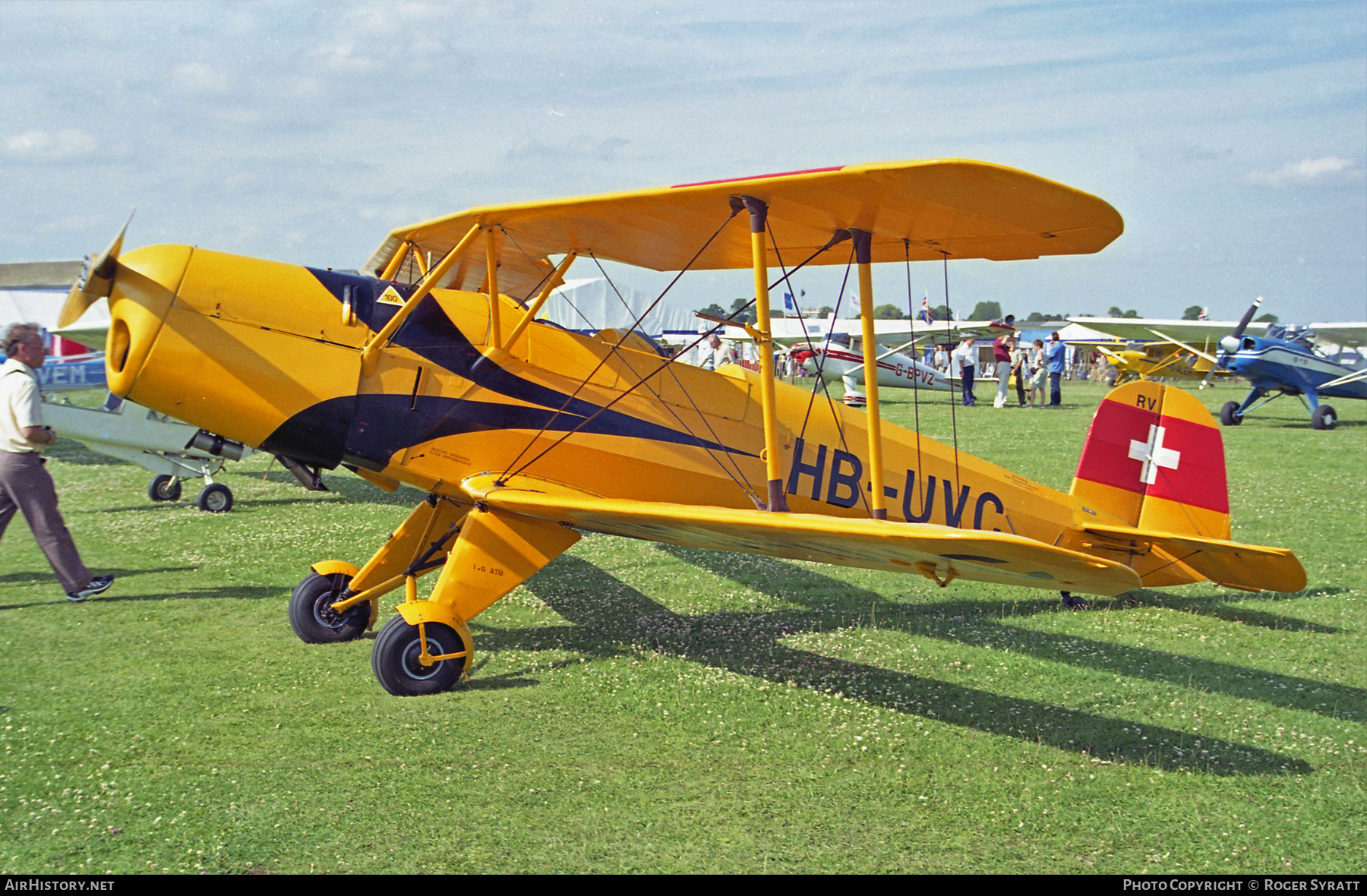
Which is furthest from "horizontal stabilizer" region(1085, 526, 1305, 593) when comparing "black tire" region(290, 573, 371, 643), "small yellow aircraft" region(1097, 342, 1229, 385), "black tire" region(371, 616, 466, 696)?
"small yellow aircraft" region(1097, 342, 1229, 385)

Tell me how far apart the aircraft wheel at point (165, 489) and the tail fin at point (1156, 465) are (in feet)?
30.1

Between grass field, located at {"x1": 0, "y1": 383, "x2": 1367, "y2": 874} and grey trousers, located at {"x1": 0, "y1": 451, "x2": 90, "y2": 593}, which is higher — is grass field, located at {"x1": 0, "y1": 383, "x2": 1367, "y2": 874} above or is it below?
below

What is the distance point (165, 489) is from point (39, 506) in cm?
479

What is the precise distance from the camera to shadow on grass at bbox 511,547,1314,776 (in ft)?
13.6

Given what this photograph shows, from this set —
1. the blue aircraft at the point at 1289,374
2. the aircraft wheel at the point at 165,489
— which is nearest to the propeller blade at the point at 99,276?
the aircraft wheel at the point at 165,489

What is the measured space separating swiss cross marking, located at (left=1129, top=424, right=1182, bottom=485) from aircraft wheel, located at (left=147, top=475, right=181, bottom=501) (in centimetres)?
951

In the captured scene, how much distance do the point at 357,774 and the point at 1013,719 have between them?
2983 mm

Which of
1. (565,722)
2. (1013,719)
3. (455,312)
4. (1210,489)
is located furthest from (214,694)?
(1210,489)

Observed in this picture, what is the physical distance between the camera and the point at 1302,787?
377cm

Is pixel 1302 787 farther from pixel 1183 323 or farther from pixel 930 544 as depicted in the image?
pixel 1183 323

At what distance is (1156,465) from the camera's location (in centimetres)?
633

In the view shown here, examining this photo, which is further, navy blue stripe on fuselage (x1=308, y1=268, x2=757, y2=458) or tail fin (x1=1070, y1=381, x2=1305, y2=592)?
tail fin (x1=1070, y1=381, x2=1305, y2=592)

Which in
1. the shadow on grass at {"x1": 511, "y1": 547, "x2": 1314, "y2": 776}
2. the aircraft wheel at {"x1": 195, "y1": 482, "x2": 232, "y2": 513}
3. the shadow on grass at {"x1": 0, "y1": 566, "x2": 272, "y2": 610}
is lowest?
the shadow on grass at {"x1": 511, "y1": 547, "x2": 1314, "y2": 776}

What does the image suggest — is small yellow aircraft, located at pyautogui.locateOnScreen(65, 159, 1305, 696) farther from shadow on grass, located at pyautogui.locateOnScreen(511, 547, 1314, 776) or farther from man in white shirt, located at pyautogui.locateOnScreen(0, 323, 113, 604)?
man in white shirt, located at pyautogui.locateOnScreen(0, 323, 113, 604)
